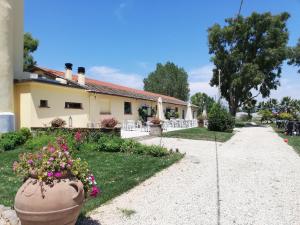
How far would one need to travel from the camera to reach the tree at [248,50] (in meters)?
36.2

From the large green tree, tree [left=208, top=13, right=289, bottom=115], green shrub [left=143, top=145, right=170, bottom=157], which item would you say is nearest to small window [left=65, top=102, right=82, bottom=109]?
green shrub [left=143, top=145, right=170, bottom=157]

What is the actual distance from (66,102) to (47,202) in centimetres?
1444

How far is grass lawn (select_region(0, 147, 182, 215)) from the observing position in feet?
17.5

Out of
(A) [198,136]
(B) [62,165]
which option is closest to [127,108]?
(A) [198,136]

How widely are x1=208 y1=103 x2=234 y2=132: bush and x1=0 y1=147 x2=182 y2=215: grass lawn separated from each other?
1391cm

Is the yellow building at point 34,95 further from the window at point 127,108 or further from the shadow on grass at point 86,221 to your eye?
the shadow on grass at point 86,221

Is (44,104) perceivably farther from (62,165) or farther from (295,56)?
(295,56)

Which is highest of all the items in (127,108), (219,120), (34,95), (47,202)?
(34,95)

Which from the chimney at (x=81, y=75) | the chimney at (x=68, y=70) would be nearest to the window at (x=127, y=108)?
the chimney at (x=81, y=75)

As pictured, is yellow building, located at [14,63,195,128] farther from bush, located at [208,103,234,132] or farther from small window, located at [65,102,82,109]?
bush, located at [208,103,234,132]

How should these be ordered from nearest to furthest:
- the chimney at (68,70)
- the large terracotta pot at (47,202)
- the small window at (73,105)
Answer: the large terracotta pot at (47,202) → the small window at (73,105) → the chimney at (68,70)

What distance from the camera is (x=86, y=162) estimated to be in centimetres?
428

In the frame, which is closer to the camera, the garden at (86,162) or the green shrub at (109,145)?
the garden at (86,162)

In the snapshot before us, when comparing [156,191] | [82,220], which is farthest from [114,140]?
[82,220]
